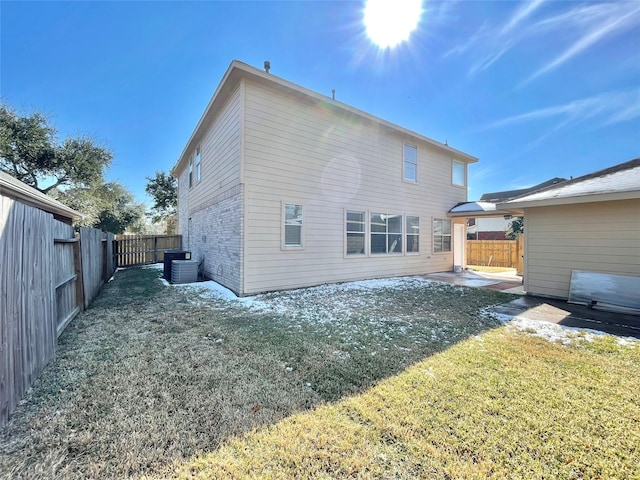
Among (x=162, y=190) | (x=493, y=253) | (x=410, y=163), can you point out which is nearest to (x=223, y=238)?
(x=410, y=163)

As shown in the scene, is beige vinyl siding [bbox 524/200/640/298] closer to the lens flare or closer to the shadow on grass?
the shadow on grass

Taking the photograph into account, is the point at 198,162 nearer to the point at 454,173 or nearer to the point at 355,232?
the point at 355,232

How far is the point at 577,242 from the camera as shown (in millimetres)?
6629

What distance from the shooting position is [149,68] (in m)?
10.4

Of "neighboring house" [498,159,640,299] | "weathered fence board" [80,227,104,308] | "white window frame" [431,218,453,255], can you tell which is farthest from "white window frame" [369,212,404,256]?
"weathered fence board" [80,227,104,308]

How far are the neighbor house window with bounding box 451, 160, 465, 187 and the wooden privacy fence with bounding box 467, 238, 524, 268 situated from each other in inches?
200

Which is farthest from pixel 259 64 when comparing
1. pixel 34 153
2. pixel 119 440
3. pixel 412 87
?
pixel 34 153

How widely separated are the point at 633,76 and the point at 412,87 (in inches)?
244

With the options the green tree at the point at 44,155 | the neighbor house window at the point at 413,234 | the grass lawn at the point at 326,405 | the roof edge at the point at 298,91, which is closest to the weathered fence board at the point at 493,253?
the roof edge at the point at 298,91

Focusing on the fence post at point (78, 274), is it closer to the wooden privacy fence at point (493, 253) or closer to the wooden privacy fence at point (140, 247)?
the wooden privacy fence at point (140, 247)

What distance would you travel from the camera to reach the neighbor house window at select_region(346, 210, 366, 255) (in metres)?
8.86

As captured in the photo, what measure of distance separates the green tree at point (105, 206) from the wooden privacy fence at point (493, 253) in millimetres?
23846

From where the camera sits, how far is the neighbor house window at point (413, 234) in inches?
416

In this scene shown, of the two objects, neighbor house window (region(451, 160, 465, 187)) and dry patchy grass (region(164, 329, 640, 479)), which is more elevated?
neighbor house window (region(451, 160, 465, 187))
